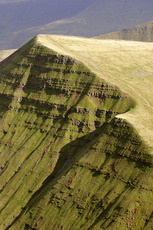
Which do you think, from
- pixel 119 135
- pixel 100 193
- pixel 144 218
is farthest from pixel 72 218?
pixel 119 135

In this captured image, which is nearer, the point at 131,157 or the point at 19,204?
the point at 131,157

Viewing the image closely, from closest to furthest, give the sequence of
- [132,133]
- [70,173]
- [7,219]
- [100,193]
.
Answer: [100,193] → [132,133] → [70,173] → [7,219]

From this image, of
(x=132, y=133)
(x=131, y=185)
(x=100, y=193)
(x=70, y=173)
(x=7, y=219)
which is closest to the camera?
(x=131, y=185)

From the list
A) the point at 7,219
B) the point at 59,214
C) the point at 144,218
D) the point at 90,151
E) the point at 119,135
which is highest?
the point at 119,135

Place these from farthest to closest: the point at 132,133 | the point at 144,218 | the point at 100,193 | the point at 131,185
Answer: the point at 132,133 < the point at 100,193 < the point at 131,185 < the point at 144,218

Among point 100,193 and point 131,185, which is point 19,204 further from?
point 131,185

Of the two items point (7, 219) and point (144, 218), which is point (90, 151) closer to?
point (144, 218)

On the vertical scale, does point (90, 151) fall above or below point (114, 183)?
above

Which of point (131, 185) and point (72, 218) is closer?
point (131, 185)

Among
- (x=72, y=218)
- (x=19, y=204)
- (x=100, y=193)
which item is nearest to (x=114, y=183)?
(x=100, y=193)
